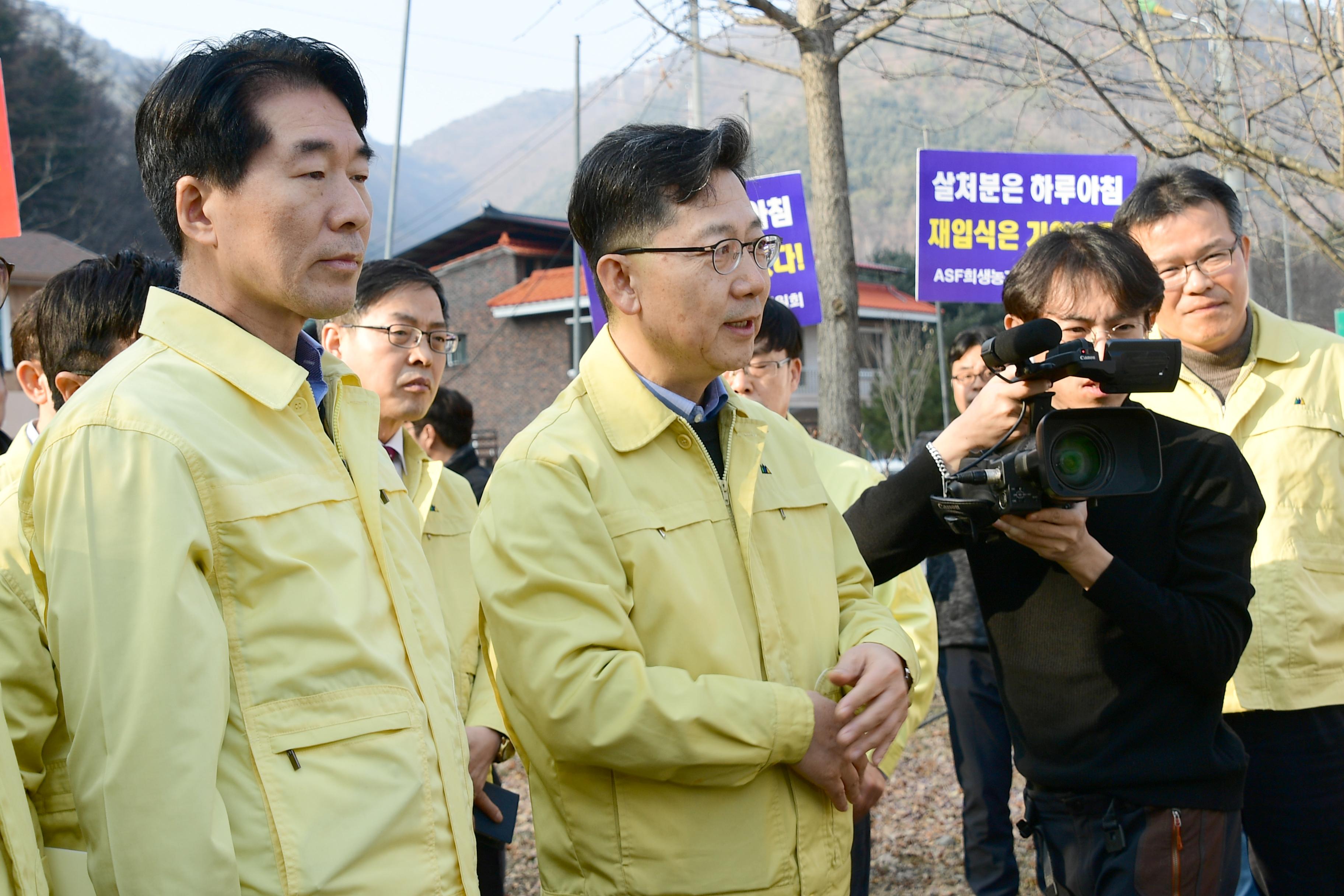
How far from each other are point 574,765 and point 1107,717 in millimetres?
1094

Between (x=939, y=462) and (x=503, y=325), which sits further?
(x=503, y=325)

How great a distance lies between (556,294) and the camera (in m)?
26.9

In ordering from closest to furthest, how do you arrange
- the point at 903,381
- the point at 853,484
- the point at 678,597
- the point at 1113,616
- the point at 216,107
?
the point at 216,107, the point at 678,597, the point at 1113,616, the point at 853,484, the point at 903,381

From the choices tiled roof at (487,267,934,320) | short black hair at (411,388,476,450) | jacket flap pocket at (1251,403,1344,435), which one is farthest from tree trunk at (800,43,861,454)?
tiled roof at (487,267,934,320)

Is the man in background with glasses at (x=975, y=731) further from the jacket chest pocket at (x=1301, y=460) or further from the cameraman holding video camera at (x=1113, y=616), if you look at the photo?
the cameraman holding video camera at (x=1113, y=616)

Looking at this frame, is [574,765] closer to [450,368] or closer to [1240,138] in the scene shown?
[1240,138]

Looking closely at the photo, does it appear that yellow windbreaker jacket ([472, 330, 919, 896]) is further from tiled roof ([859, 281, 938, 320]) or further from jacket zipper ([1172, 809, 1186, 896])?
tiled roof ([859, 281, 938, 320])

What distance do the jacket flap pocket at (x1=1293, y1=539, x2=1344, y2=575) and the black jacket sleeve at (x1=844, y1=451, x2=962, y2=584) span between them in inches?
38.6

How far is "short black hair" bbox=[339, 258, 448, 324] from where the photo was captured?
3320 mm

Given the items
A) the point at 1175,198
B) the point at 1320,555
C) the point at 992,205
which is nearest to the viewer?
the point at 1320,555

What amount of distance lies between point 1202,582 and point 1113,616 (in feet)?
0.76

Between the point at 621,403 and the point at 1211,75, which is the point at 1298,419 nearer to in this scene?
the point at 621,403

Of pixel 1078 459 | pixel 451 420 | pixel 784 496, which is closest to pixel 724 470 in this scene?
pixel 784 496

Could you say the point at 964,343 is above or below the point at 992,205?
below
